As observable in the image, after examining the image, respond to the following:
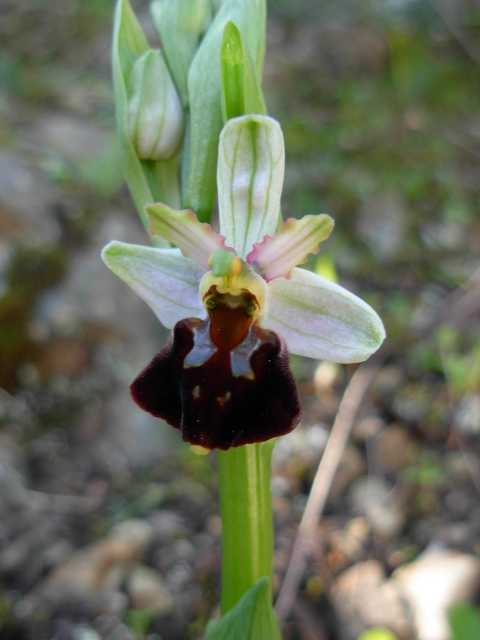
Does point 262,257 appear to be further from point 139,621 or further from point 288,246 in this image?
point 139,621

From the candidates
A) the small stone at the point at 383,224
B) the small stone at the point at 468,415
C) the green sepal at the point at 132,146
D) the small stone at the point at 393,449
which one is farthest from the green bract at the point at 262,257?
the small stone at the point at 383,224

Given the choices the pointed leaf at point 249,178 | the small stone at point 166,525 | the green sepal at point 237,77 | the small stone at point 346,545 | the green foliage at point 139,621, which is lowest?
the small stone at point 346,545

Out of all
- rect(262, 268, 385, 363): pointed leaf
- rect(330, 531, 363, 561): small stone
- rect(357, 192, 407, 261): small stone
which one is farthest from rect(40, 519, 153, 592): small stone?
rect(357, 192, 407, 261): small stone

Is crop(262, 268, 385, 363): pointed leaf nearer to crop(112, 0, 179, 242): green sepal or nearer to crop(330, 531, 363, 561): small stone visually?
crop(112, 0, 179, 242): green sepal

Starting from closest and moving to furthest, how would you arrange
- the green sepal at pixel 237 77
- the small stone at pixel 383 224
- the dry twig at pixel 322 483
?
the green sepal at pixel 237 77, the dry twig at pixel 322 483, the small stone at pixel 383 224

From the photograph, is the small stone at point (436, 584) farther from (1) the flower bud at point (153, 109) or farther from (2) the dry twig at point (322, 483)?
(1) the flower bud at point (153, 109)
